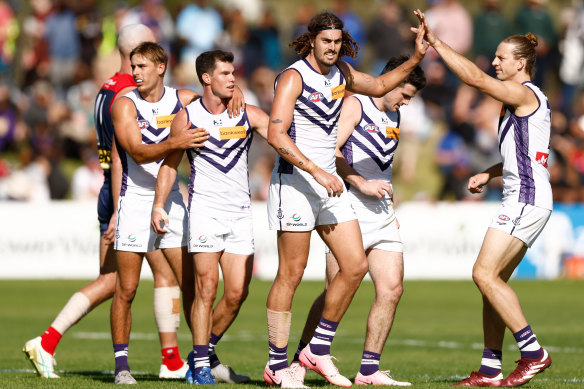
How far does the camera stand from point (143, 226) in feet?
29.7

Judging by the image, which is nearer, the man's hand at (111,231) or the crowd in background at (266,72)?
the man's hand at (111,231)

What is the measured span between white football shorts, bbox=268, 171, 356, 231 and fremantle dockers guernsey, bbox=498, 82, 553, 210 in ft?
4.51

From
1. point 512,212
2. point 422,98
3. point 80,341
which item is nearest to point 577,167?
point 422,98

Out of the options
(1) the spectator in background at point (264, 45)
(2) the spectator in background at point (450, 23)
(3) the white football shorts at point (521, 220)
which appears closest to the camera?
(3) the white football shorts at point (521, 220)

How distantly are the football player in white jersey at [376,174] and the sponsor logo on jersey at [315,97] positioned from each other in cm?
84

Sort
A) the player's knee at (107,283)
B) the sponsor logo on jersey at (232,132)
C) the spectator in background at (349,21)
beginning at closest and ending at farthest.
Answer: the sponsor logo on jersey at (232,132), the player's knee at (107,283), the spectator in background at (349,21)

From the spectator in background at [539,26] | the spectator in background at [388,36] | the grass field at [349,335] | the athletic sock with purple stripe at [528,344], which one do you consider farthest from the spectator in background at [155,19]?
the athletic sock with purple stripe at [528,344]

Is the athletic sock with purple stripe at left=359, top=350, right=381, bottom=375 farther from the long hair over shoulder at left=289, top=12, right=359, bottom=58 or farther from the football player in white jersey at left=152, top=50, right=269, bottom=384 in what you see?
the long hair over shoulder at left=289, top=12, right=359, bottom=58

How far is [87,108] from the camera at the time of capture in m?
24.3

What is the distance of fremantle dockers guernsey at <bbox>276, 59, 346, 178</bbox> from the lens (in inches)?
323

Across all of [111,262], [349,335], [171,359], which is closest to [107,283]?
[111,262]

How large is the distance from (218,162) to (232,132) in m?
0.28

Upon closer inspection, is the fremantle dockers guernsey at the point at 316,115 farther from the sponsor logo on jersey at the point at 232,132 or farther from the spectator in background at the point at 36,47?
the spectator in background at the point at 36,47

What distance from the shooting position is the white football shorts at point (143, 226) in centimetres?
902
